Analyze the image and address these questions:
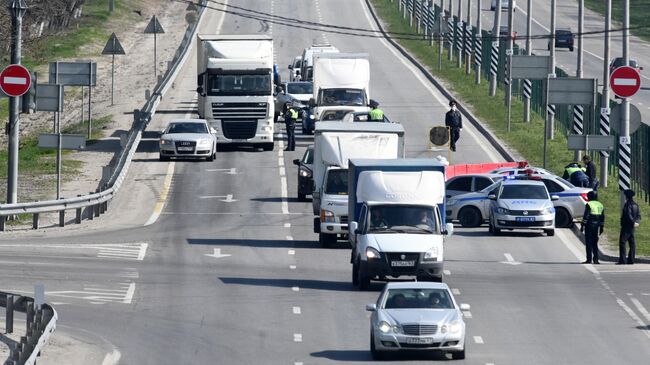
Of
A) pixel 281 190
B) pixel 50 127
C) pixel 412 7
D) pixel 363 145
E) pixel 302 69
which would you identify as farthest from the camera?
pixel 412 7

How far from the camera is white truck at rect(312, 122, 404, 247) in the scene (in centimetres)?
3881

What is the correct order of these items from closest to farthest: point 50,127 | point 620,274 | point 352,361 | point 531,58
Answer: point 352,361
point 620,274
point 531,58
point 50,127

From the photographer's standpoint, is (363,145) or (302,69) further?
(302,69)

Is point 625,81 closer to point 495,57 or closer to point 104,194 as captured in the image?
point 104,194

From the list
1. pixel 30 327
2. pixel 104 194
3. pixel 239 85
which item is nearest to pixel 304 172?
pixel 104 194

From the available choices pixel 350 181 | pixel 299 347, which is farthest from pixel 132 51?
pixel 299 347

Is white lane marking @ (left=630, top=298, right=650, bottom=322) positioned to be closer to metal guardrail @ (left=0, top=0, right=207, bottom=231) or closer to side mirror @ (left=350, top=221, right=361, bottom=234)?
side mirror @ (left=350, top=221, right=361, bottom=234)

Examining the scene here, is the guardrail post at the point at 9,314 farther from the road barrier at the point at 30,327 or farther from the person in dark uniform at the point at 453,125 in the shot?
the person in dark uniform at the point at 453,125

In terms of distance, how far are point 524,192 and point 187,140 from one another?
17111 millimetres

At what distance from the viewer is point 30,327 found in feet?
78.7

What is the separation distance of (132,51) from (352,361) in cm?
7176

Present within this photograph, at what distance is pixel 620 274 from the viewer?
35.3 m

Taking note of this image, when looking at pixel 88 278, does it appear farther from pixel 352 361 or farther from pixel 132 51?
pixel 132 51

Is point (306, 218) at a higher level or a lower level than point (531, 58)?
lower
